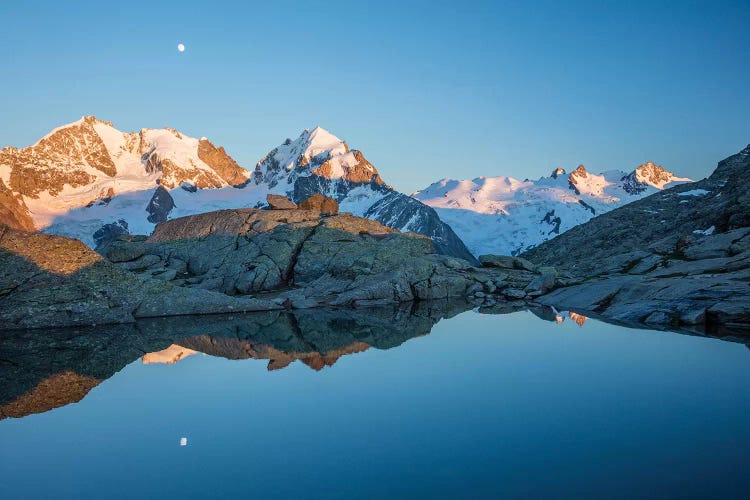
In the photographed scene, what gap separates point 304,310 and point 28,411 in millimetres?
21662

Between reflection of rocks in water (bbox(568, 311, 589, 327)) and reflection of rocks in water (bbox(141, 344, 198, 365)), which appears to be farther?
reflection of rocks in water (bbox(568, 311, 589, 327))

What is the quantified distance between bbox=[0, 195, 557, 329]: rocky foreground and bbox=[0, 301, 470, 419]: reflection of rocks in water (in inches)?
70.5

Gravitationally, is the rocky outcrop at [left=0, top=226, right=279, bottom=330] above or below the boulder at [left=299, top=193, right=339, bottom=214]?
below

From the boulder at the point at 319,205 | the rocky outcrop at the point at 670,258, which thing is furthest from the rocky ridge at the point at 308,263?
the rocky outcrop at the point at 670,258

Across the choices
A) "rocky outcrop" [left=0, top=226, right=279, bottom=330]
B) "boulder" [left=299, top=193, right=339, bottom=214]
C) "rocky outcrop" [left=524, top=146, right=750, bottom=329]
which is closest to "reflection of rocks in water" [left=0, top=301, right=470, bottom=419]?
"rocky outcrop" [left=0, top=226, right=279, bottom=330]

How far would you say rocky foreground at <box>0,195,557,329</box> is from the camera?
28.9 m

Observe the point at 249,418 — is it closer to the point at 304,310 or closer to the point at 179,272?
the point at 304,310

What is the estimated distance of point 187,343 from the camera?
22.4m

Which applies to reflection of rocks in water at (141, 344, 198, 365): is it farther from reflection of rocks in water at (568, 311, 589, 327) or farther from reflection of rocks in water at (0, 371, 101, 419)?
reflection of rocks in water at (568, 311, 589, 327)

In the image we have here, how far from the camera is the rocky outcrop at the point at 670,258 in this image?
24047 millimetres

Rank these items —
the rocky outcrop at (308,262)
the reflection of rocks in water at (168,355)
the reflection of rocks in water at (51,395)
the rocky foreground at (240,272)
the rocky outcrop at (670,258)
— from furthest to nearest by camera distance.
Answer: the rocky outcrop at (308,262) → the rocky foreground at (240,272) → the rocky outcrop at (670,258) → the reflection of rocks in water at (168,355) → the reflection of rocks in water at (51,395)

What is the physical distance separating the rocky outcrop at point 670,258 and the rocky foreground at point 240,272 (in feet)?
21.0

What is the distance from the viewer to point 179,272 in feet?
152

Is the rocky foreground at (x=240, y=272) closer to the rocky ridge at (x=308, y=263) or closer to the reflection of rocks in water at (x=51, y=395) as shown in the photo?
the rocky ridge at (x=308, y=263)
